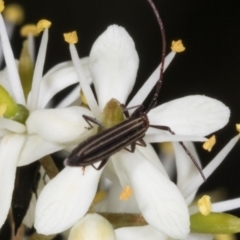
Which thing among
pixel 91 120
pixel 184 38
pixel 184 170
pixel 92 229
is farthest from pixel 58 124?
pixel 184 38

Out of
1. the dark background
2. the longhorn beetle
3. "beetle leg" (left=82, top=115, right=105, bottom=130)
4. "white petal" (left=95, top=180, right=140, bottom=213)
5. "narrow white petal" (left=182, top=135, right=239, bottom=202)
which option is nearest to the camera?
the longhorn beetle

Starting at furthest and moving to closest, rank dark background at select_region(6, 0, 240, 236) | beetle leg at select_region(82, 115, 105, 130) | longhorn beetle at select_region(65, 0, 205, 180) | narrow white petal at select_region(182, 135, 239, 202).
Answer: dark background at select_region(6, 0, 240, 236) < narrow white petal at select_region(182, 135, 239, 202) < beetle leg at select_region(82, 115, 105, 130) < longhorn beetle at select_region(65, 0, 205, 180)

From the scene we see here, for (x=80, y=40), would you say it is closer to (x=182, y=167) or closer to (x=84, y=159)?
(x=182, y=167)

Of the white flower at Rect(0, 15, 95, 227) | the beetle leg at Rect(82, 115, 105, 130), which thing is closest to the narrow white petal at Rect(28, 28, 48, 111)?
the white flower at Rect(0, 15, 95, 227)

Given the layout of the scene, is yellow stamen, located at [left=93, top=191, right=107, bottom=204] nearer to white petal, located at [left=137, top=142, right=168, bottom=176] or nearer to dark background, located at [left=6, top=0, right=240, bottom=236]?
white petal, located at [left=137, top=142, right=168, bottom=176]

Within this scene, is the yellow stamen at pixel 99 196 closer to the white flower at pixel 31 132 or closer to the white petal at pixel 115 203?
the white petal at pixel 115 203

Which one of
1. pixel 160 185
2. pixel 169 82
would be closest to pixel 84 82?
pixel 160 185
